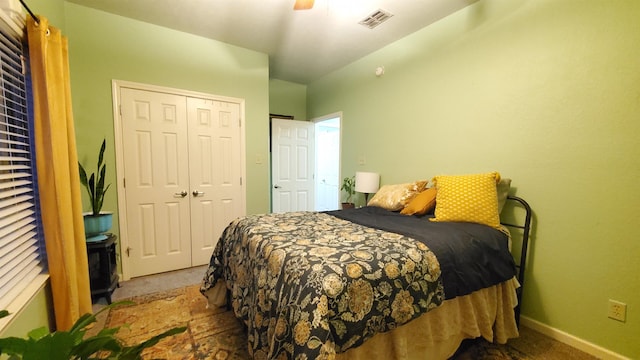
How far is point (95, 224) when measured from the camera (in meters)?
2.15

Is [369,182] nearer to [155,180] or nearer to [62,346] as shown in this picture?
[155,180]

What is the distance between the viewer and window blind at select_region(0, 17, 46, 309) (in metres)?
1.25

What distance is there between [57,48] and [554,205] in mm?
3395

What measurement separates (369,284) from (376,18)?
247cm

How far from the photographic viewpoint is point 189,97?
2.90 meters

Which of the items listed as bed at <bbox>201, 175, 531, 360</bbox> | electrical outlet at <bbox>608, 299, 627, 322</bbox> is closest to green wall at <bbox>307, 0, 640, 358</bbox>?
electrical outlet at <bbox>608, 299, 627, 322</bbox>

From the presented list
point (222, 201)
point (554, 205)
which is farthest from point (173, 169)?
point (554, 205)

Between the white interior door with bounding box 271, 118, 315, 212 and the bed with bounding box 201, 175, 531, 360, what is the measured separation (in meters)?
2.00

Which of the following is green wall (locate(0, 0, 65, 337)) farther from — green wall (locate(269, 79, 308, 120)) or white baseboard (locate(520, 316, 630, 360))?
white baseboard (locate(520, 316, 630, 360))

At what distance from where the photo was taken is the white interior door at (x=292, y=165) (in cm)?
396

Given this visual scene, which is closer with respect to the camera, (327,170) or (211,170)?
(211,170)

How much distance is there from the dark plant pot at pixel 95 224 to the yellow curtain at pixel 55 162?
0.60 metres

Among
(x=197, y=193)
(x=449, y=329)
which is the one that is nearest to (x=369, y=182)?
(x=449, y=329)

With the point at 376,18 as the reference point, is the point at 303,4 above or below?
below
